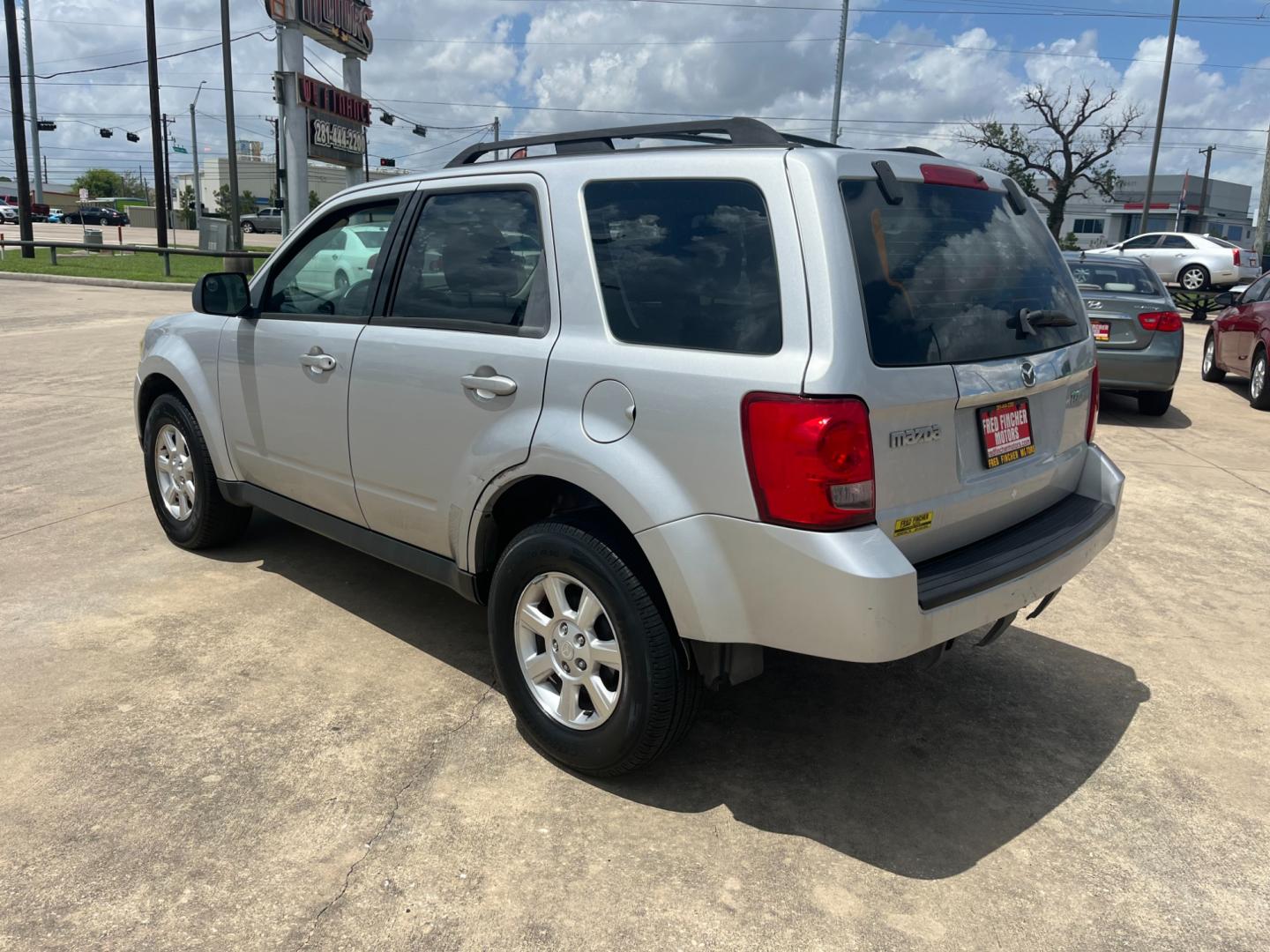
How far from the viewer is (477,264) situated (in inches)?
138

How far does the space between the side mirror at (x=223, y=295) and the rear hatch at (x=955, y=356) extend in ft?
9.43

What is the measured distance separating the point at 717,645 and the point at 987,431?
104 centimetres

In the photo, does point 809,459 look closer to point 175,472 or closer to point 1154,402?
point 175,472

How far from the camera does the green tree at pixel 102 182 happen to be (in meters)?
124

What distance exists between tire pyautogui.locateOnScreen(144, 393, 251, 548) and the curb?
17.7 meters

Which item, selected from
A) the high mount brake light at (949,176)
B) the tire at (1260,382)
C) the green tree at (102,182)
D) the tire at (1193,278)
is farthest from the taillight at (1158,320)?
the green tree at (102,182)

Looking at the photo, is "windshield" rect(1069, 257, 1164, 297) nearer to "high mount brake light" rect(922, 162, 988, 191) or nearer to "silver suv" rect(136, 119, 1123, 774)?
"silver suv" rect(136, 119, 1123, 774)

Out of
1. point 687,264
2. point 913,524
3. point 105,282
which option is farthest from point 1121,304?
point 105,282

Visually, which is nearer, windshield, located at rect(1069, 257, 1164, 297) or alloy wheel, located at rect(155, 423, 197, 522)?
alloy wheel, located at rect(155, 423, 197, 522)

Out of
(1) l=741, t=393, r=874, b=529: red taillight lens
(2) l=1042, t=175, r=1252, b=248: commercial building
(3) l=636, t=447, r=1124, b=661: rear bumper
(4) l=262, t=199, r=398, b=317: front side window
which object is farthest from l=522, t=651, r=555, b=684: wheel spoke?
(2) l=1042, t=175, r=1252, b=248: commercial building

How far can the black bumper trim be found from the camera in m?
2.78

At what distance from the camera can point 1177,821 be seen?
120 inches

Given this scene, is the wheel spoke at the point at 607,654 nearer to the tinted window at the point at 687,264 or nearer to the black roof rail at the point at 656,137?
the tinted window at the point at 687,264

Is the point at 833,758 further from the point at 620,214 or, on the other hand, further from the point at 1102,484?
the point at 620,214
